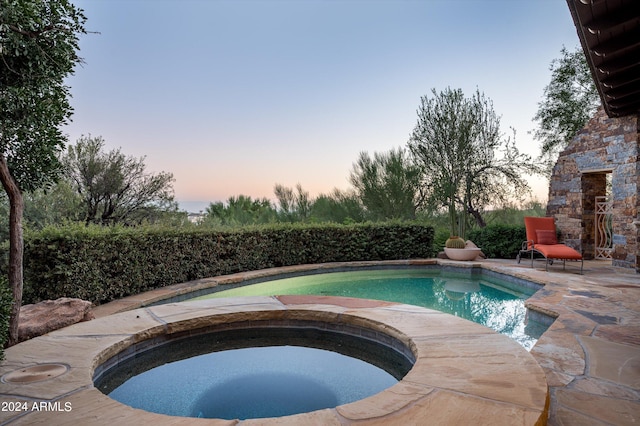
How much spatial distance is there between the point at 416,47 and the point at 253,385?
950cm

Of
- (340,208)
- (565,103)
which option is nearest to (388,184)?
(340,208)

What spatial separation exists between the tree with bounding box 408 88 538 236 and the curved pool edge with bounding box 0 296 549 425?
8.75m

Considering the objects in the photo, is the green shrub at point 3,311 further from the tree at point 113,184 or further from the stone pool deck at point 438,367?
the tree at point 113,184

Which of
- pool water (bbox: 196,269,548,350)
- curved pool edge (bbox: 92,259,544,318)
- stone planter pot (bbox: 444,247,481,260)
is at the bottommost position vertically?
pool water (bbox: 196,269,548,350)

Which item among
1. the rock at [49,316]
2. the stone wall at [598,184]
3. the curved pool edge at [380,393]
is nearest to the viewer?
the curved pool edge at [380,393]

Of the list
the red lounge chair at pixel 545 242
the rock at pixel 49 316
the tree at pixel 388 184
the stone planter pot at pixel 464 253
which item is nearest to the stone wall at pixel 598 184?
the red lounge chair at pixel 545 242

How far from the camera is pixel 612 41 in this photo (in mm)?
4359

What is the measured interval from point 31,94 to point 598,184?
1031 cm

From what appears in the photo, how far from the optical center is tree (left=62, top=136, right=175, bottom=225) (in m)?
9.43

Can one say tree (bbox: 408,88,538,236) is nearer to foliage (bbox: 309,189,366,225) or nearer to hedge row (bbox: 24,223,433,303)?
foliage (bbox: 309,189,366,225)

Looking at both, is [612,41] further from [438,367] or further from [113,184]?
[113,184]

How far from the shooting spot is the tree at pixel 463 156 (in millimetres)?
11039

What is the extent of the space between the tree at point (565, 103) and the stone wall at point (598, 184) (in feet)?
13.7

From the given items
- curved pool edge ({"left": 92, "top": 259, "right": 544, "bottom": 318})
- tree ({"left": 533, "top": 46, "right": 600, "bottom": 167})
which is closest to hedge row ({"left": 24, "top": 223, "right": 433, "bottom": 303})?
curved pool edge ({"left": 92, "top": 259, "right": 544, "bottom": 318})
